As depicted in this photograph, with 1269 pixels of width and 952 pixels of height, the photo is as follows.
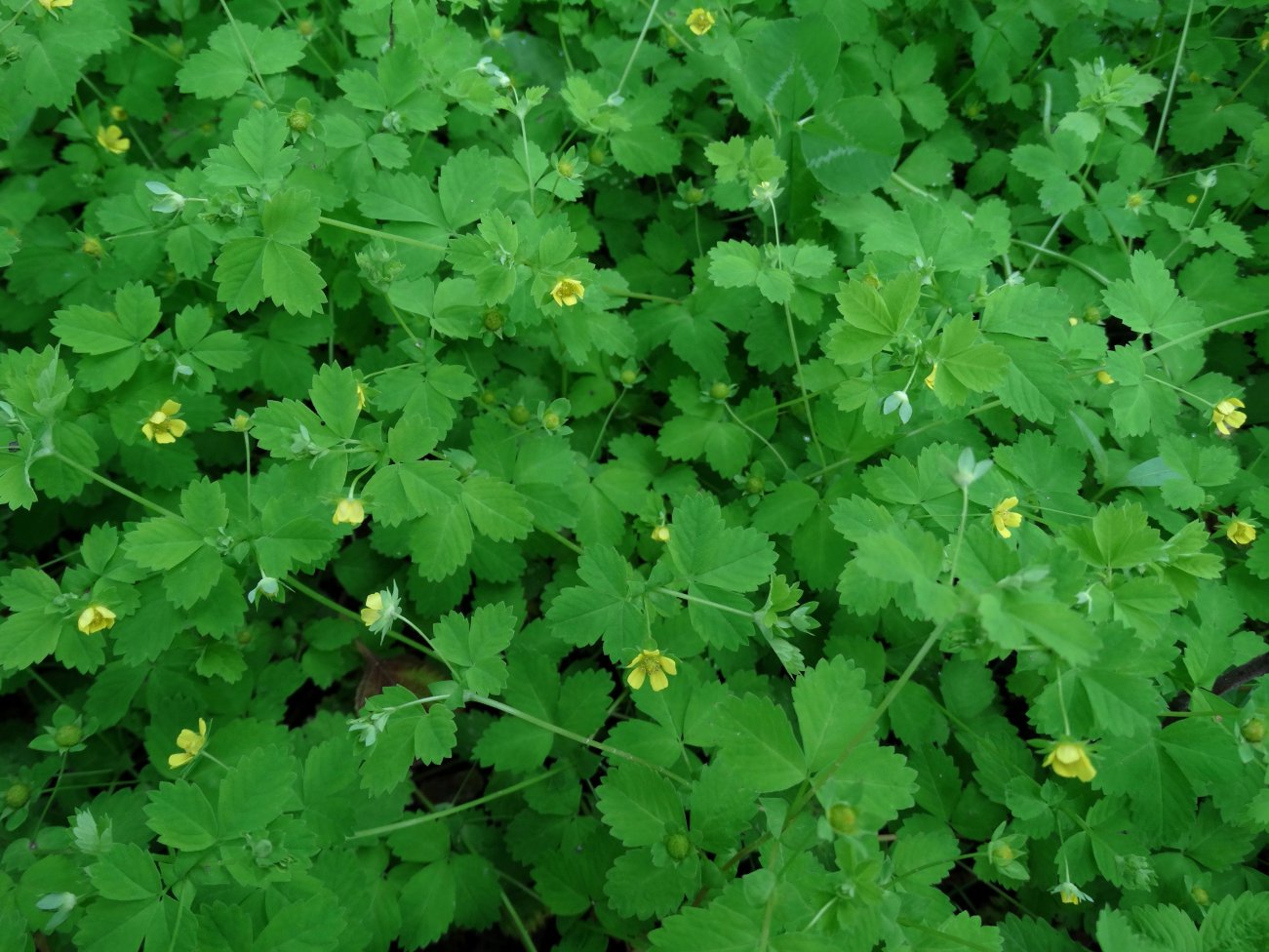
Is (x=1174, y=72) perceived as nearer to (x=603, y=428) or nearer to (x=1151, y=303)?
(x=1151, y=303)

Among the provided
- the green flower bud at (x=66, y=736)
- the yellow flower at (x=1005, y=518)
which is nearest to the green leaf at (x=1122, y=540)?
the yellow flower at (x=1005, y=518)

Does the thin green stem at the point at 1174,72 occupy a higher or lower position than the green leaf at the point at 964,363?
higher

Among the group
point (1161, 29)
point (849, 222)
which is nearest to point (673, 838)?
point (849, 222)

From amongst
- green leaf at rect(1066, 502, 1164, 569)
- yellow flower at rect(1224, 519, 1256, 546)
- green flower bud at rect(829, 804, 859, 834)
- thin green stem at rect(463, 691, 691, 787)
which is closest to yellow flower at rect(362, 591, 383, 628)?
thin green stem at rect(463, 691, 691, 787)

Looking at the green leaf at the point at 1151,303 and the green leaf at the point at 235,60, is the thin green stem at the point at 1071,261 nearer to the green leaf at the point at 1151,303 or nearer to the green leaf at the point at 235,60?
the green leaf at the point at 1151,303

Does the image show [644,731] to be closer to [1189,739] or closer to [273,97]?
[1189,739]

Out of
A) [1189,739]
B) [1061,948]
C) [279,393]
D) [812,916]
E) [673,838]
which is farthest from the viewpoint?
[279,393]

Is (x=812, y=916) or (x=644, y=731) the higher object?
(x=812, y=916)
